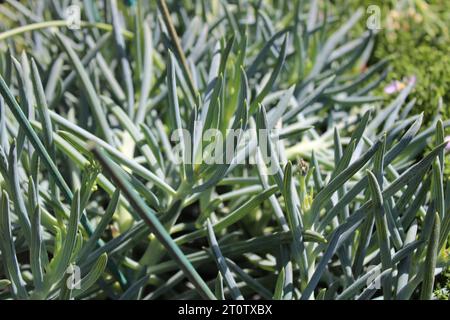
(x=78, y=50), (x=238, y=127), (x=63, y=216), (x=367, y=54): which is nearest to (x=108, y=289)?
(x=63, y=216)

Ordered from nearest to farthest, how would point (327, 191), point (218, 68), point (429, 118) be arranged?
point (327, 191) → point (218, 68) → point (429, 118)

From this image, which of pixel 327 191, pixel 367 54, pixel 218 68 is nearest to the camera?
pixel 327 191

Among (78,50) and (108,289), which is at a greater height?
(78,50)

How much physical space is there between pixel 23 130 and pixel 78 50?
1.22ft

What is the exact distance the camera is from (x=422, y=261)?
0.62 m

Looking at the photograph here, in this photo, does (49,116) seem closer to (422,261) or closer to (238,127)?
(238,127)

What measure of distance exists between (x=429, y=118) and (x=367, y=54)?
0.21 metres

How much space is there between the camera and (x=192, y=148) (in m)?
0.66

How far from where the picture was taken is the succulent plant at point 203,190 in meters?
0.60

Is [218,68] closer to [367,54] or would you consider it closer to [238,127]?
[238,127]

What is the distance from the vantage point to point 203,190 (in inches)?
25.7

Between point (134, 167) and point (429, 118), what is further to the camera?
point (429, 118)

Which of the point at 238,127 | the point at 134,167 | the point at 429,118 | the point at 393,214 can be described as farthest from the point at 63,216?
the point at 429,118

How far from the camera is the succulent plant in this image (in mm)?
599
